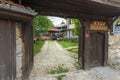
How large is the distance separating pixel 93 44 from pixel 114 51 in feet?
4.85

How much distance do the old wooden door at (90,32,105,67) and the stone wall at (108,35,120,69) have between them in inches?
19.9

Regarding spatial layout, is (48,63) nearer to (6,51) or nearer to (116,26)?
(116,26)

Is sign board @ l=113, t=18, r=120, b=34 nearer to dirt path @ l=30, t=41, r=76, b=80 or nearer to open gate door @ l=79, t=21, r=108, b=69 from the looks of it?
open gate door @ l=79, t=21, r=108, b=69

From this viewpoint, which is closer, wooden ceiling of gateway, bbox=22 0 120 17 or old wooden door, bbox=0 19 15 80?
old wooden door, bbox=0 19 15 80

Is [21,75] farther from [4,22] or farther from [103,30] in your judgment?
[103,30]

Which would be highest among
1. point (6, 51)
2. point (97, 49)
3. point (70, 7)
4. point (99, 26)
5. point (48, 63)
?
point (70, 7)

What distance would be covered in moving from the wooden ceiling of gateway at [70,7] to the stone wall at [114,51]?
144cm

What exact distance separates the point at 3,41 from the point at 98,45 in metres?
5.52

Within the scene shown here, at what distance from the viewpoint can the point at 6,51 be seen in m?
3.56

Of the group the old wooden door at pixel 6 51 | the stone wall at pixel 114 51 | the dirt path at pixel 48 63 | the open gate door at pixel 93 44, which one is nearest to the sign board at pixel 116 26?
the stone wall at pixel 114 51

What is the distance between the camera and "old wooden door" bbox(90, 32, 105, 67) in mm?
7621

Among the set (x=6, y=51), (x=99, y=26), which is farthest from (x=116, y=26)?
(x=6, y=51)

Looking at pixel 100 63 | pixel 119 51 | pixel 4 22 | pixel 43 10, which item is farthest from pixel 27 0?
pixel 119 51

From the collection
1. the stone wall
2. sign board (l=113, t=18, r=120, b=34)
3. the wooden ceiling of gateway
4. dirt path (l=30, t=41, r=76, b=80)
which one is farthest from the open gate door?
dirt path (l=30, t=41, r=76, b=80)
